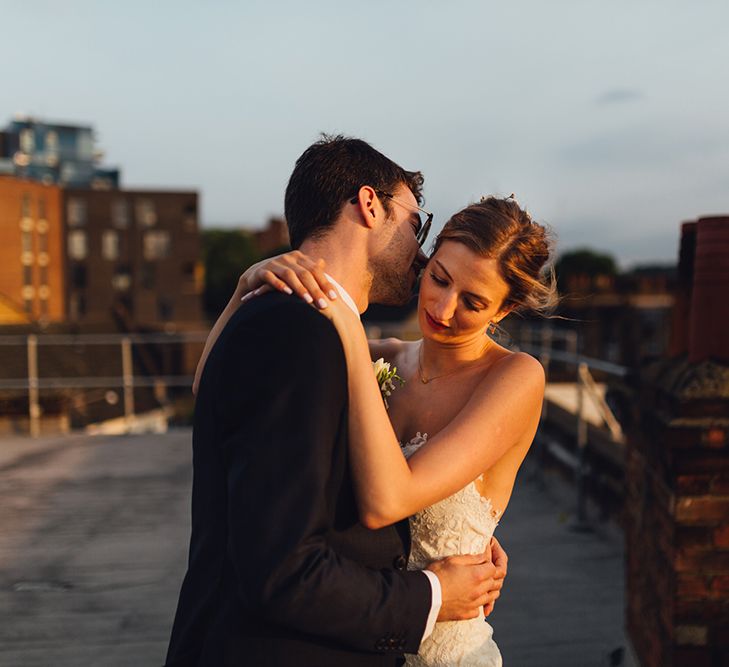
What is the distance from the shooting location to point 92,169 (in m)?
65.9

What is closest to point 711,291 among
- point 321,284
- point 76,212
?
point 321,284

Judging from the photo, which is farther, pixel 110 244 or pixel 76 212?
pixel 110 244

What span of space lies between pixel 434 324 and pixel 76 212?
2192 inches

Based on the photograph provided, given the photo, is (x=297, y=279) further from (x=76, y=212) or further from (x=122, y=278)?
(x=76, y=212)

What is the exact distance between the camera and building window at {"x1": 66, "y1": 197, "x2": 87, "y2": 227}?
173 ft

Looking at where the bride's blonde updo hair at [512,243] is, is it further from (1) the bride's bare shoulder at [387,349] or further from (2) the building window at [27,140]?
(2) the building window at [27,140]

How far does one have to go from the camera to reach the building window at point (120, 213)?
5369 cm

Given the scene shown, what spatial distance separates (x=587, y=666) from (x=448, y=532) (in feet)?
7.62

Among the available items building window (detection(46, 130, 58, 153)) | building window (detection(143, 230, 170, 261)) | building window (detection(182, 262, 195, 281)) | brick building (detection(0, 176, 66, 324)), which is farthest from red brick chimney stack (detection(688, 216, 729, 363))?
building window (detection(46, 130, 58, 153))

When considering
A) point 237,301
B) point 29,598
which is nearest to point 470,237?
point 237,301

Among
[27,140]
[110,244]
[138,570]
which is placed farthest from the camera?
[27,140]

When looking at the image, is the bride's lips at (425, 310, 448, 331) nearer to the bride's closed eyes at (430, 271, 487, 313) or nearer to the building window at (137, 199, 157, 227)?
the bride's closed eyes at (430, 271, 487, 313)

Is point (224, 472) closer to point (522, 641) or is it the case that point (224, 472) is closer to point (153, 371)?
point (522, 641)

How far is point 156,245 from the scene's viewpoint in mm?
54250
